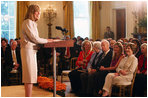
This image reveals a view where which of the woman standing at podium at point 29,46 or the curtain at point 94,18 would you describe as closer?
the woman standing at podium at point 29,46

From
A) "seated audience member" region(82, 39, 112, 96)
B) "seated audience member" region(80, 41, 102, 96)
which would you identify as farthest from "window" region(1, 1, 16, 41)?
"seated audience member" region(82, 39, 112, 96)

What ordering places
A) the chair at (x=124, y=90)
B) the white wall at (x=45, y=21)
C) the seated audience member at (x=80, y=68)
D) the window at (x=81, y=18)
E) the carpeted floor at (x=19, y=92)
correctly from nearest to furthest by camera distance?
the carpeted floor at (x=19, y=92), the chair at (x=124, y=90), the seated audience member at (x=80, y=68), the white wall at (x=45, y=21), the window at (x=81, y=18)

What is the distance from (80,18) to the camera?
14.3 metres

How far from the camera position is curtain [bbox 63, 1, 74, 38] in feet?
44.1

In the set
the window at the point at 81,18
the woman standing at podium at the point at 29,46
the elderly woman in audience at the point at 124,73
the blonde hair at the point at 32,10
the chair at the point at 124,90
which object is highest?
the window at the point at 81,18

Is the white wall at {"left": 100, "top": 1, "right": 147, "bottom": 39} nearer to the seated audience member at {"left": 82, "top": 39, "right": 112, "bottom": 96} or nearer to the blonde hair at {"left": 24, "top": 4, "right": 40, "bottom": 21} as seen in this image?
the seated audience member at {"left": 82, "top": 39, "right": 112, "bottom": 96}

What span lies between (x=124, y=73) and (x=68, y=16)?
29.5 ft

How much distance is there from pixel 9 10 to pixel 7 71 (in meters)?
7.32

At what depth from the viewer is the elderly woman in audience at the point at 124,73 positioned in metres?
4.74

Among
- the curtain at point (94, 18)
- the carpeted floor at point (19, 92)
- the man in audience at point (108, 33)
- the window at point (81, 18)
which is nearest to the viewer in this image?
the carpeted floor at point (19, 92)

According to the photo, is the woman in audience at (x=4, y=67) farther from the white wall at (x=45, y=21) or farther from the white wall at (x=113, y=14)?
the white wall at (x=113, y=14)

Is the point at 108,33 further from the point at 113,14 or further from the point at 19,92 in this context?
the point at 19,92

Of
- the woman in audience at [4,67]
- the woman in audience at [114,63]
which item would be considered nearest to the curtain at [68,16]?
the woman in audience at [4,67]

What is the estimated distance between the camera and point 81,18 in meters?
14.3
